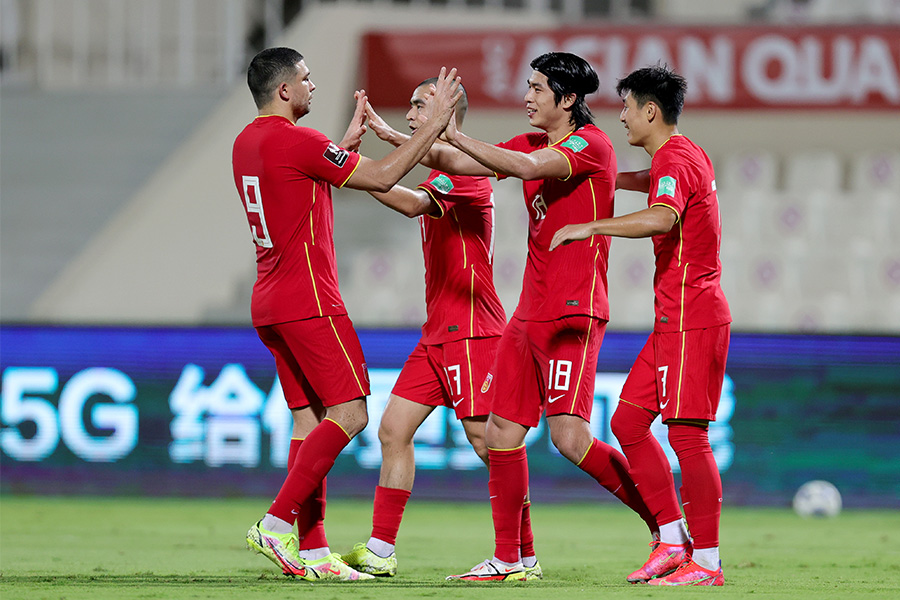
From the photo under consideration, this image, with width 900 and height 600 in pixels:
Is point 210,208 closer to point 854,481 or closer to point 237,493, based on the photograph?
point 237,493

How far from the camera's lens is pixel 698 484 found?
15.9ft

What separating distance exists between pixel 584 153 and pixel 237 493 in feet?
16.2

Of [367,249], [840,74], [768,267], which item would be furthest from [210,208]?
[840,74]

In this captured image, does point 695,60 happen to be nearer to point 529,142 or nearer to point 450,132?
point 529,142

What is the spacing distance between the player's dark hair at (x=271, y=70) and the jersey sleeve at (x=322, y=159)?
0.28m

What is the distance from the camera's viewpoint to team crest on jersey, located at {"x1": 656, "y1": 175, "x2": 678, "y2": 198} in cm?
479

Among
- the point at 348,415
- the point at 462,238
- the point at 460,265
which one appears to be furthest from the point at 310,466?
the point at 462,238

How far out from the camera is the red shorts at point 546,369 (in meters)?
5.05

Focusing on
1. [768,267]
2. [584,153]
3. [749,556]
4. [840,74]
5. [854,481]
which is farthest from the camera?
[840,74]

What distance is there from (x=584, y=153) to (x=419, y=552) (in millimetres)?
2558

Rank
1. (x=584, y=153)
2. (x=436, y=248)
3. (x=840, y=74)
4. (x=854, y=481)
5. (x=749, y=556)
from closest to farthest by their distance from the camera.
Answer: (x=584, y=153) → (x=436, y=248) → (x=749, y=556) → (x=854, y=481) → (x=840, y=74)

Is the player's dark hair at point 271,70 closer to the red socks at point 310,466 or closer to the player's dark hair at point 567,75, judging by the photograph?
the player's dark hair at point 567,75

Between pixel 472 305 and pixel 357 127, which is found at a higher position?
pixel 357 127

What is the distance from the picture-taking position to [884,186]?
41.5 feet
